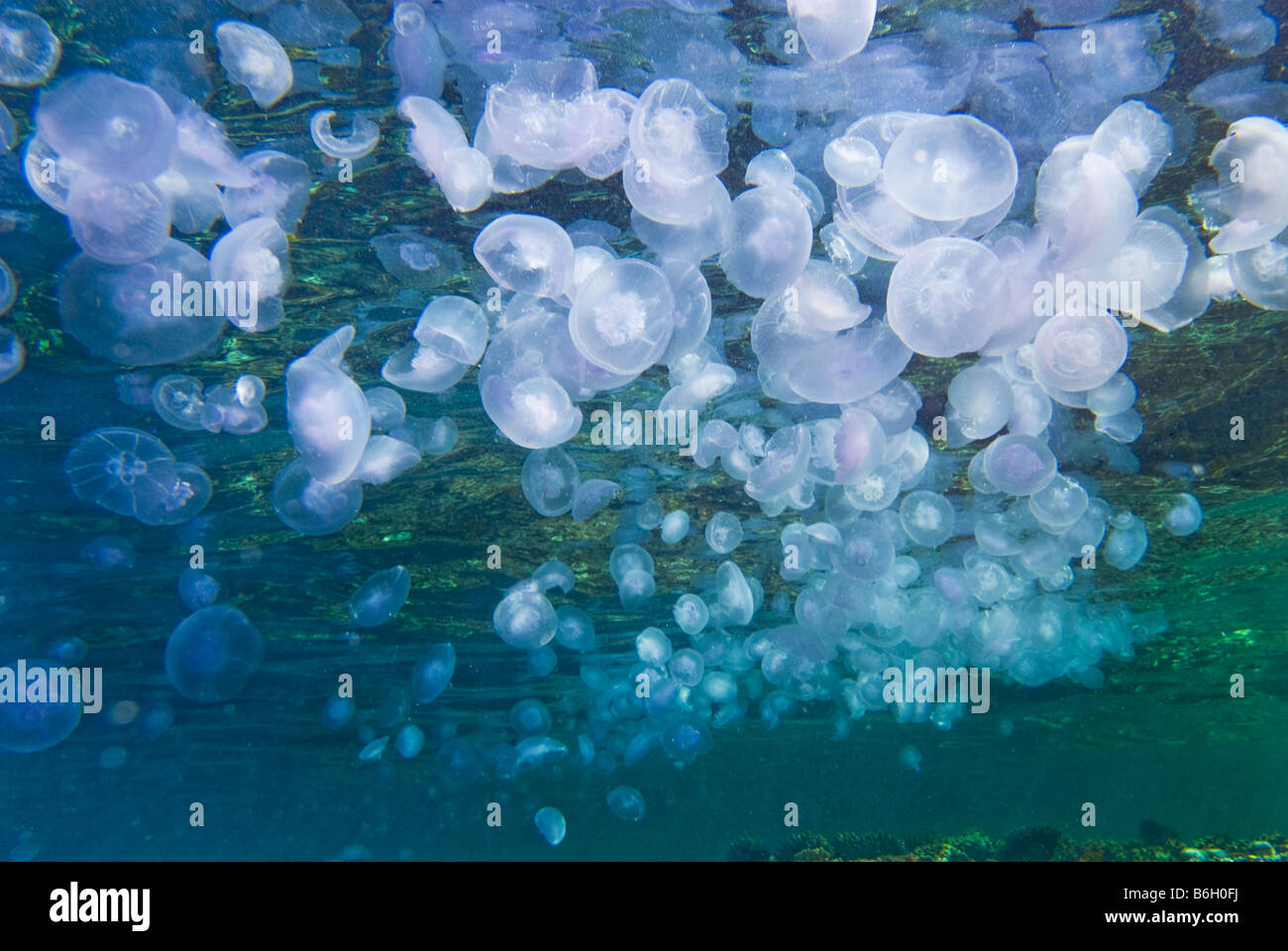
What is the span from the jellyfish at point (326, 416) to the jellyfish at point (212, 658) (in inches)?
123

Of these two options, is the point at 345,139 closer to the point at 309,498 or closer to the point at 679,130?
the point at 679,130

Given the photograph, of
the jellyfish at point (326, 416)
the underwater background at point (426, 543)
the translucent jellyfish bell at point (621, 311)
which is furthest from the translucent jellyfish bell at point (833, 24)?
the jellyfish at point (326, 416)

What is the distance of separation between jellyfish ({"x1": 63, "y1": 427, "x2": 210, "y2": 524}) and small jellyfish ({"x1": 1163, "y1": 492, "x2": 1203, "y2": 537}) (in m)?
11.7

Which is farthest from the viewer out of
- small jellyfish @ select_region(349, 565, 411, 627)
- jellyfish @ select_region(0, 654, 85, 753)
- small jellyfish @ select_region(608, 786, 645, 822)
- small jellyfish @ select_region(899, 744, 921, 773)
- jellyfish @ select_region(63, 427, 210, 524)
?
small jellyfish @ select_region(899, 744, 921, 773)

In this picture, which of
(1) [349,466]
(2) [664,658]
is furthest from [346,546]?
(2) [664,658]

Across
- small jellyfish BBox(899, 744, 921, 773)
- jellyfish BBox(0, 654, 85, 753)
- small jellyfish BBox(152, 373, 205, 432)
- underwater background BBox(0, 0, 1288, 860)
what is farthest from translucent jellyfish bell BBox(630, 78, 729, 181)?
small jellyfish BBox(899, 744, 921, 773)

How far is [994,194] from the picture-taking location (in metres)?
4.20

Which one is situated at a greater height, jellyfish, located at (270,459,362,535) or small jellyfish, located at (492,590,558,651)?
jellyfish, located at (270,459,362,535)

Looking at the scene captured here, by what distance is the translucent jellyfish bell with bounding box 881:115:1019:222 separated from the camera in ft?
13.3

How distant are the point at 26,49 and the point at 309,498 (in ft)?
12.9

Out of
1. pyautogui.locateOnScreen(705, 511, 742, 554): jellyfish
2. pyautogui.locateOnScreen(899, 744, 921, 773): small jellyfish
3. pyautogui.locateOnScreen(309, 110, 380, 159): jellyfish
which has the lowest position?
pyautogui.locateOnScreen(899, 744, 921, 773): small jellyfish

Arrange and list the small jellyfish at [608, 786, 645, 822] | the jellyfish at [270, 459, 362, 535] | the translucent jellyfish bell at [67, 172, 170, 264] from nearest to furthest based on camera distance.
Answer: the translucent jellyfish bell at [67, 172, 170, 264] < the jellyfish at [270, 459, 362, 535] < the small jellyfish at [608, 786, 645, 822]

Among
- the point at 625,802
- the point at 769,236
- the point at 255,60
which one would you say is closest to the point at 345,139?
the point at 255,60

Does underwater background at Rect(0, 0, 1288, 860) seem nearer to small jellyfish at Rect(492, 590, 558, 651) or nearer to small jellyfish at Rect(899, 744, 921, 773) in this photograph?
small jellyfish at Rect(899, 744, 921, 773)
